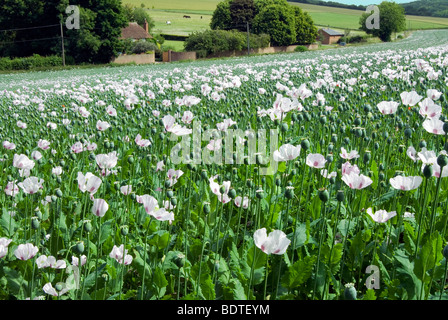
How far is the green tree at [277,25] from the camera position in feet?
225

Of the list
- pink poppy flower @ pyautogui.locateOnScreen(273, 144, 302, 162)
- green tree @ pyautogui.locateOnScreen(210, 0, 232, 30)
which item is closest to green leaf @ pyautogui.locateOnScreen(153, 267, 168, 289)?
pink poppy flower @ pyautogui.locateOnScreen(273, 144, 302, 162)

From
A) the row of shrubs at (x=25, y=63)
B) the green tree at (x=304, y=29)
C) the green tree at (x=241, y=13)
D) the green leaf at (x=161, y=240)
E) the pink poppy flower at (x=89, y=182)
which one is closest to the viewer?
the pink poppy flower at (x=89, y=182)

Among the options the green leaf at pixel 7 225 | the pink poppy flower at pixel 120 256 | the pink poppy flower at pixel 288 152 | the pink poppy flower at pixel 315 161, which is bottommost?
the green leaf at pixel 7 225

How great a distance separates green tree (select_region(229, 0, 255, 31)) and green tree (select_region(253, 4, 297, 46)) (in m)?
2.82

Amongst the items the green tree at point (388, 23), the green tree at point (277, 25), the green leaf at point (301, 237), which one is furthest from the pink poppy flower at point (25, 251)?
the green tree at point (388, 23)

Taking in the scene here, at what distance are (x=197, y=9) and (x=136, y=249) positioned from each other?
95.8 meters

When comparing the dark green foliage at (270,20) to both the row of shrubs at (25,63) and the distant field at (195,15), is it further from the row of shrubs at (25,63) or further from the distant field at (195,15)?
the row of shrubs at (25,63)

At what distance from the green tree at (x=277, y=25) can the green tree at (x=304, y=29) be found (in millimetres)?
3655

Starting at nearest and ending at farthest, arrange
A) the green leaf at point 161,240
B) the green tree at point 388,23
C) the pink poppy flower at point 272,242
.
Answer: the pink poppy flower at point 272,242
the green leaf at point 161,240
the green tree at point 388,23

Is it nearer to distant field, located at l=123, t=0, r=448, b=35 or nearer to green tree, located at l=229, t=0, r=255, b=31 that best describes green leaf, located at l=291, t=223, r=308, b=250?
green tree, located at l=229, t=0, r=255, b=31

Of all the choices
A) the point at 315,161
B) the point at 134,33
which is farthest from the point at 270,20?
the point at 315,161

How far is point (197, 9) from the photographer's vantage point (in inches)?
3669
